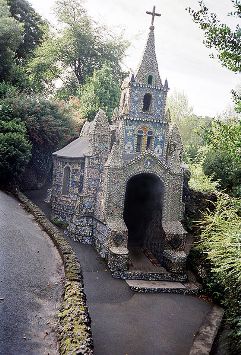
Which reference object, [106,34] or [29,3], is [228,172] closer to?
[106,34]

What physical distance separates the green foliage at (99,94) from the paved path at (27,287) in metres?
24.5

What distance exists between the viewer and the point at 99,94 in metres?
40.5

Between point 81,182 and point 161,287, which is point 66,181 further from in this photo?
point 161,287

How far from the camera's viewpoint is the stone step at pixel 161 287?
63.1 feet

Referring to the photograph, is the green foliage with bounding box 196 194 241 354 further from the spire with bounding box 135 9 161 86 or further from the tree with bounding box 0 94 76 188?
the tree with bounding box 0 94 76 188

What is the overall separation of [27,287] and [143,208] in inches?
665

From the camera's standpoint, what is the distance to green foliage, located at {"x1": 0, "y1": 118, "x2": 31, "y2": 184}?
23328 millimetres

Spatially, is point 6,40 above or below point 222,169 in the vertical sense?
above

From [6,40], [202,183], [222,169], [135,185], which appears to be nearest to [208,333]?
[135,185]

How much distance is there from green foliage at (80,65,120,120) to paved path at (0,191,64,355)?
24.5 meters

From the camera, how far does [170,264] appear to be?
21469mm

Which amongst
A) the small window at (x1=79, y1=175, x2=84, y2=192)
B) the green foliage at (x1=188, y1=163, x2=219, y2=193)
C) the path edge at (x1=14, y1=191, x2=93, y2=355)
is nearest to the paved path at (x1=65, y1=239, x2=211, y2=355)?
the path edge at (x1=14, y1=191, x2=93, y2=355)

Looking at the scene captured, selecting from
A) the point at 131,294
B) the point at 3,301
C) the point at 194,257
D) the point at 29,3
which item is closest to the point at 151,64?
the point at 194,257

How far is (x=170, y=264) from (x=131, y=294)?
4004 millimetres
